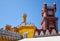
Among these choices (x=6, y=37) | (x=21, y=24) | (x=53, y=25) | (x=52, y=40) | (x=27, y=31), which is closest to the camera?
(x=52, y=40)

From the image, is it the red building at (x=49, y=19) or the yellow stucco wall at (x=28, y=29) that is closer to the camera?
the yellow stucco wall at (x=28, y=29)

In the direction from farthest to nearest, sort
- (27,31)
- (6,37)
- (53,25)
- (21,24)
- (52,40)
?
(53,25) < (21,24) < (27,31) < (6,37) < (52,40)

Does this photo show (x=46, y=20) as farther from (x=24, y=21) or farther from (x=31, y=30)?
(x=31, y=30)

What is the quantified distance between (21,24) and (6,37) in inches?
517

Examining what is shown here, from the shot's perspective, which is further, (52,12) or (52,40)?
(52,12)

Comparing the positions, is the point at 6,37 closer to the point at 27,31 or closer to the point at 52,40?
the point at 52,40

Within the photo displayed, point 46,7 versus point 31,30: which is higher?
point 46,7

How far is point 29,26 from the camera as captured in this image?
36.8 metres

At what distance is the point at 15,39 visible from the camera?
26875mm

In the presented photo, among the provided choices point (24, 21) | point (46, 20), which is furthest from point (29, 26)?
point (46, 20)

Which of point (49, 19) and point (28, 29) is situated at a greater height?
point (49, 19)

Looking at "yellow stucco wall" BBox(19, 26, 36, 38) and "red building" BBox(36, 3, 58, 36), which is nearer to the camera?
"yellow stucco wall" BBox(19, 26, 36, 38)

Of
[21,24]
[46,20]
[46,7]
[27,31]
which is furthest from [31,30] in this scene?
[46,7]

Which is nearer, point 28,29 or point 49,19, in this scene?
point 28,29
